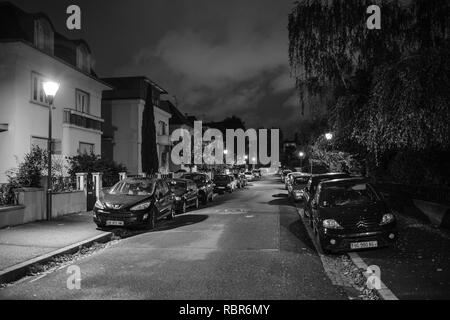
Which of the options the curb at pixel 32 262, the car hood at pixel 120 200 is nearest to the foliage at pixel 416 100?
the car hood at pixel 120 200

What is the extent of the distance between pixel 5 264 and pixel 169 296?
3707mm

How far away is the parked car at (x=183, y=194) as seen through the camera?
17.3m

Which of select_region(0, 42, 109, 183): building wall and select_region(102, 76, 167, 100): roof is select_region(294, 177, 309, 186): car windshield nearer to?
select_region(0, 42, 109, 183): building wall

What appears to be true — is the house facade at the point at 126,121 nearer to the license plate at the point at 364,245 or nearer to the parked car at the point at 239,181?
the parked car at the point at 239,181

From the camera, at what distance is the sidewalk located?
294 inches

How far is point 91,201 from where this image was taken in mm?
17031

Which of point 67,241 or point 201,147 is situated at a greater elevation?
point 201,147

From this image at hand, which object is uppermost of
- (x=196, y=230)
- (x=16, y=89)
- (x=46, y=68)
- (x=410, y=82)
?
(x=46, y=68)

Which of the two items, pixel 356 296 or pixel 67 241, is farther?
pixel 67 241

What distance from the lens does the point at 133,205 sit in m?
12.1

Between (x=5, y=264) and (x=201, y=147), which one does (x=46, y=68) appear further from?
(x=201, y=147)

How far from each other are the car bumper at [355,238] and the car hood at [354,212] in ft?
1.09
